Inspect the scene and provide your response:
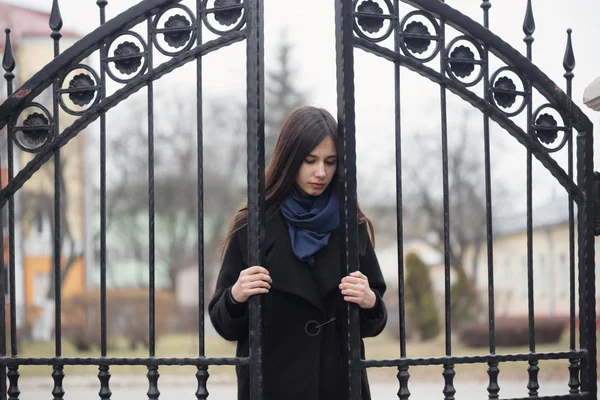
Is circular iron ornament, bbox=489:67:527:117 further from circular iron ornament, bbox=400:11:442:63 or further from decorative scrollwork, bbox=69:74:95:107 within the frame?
decorative scrollwork, bbox=69:74:95:107

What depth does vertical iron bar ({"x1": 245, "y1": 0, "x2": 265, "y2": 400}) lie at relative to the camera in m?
2.79

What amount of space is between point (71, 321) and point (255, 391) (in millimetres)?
13372

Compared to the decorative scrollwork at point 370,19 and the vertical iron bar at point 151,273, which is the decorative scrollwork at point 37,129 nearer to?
the vertical iron bar at point 151,273

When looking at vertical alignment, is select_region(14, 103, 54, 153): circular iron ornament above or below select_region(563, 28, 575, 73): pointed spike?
below

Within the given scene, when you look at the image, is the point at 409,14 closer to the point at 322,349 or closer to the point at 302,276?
the point at 302,276

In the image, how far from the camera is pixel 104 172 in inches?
118

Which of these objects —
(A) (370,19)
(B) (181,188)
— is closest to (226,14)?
(A) (370,19)

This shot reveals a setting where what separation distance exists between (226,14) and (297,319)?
1155 millimetres

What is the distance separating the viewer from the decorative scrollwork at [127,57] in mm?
2992

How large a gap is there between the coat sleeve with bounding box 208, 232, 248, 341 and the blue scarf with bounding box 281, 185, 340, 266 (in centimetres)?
22

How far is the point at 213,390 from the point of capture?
12.0m

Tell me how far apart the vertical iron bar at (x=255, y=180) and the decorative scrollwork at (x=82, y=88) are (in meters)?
0.62

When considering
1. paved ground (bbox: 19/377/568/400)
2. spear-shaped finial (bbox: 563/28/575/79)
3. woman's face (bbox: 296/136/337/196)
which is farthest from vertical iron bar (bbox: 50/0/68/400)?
paved ground (bbox: 19/377/568/400)

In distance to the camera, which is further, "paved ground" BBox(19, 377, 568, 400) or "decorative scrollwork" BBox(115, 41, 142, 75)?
"paved ground" BBox(19, 377, 568, 400)
